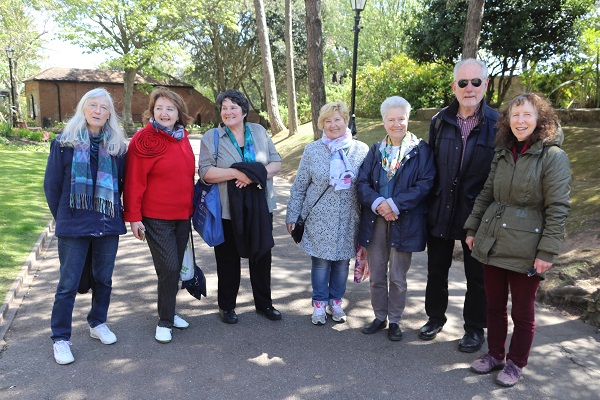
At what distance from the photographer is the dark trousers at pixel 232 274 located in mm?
4219

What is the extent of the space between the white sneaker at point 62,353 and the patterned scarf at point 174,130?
1.76 m

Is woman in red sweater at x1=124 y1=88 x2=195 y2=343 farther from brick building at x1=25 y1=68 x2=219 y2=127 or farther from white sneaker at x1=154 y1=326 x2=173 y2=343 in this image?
brick building at x1=25 y1=68 x2=219 y2=127

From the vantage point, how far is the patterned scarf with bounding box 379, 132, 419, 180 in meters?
3.85

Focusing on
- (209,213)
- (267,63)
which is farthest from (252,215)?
(267,63)

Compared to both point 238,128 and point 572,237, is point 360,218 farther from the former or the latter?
point 572,237

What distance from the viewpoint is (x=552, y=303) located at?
4750 mm

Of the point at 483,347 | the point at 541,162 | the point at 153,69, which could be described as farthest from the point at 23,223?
the point at 153,69

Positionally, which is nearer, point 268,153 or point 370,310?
point 268,153

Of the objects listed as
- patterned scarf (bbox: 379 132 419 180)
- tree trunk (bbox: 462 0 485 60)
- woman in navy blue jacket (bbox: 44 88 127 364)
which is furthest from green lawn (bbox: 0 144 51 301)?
tree trunk (bbox: 462 0 485 60)

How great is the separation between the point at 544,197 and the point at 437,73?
1319cm

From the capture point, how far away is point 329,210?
4.12 meters

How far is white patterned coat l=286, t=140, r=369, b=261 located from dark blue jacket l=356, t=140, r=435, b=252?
0.21m

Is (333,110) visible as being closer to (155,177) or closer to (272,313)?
(155,177)

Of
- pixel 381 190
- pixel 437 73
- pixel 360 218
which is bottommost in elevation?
pixel 360 218
